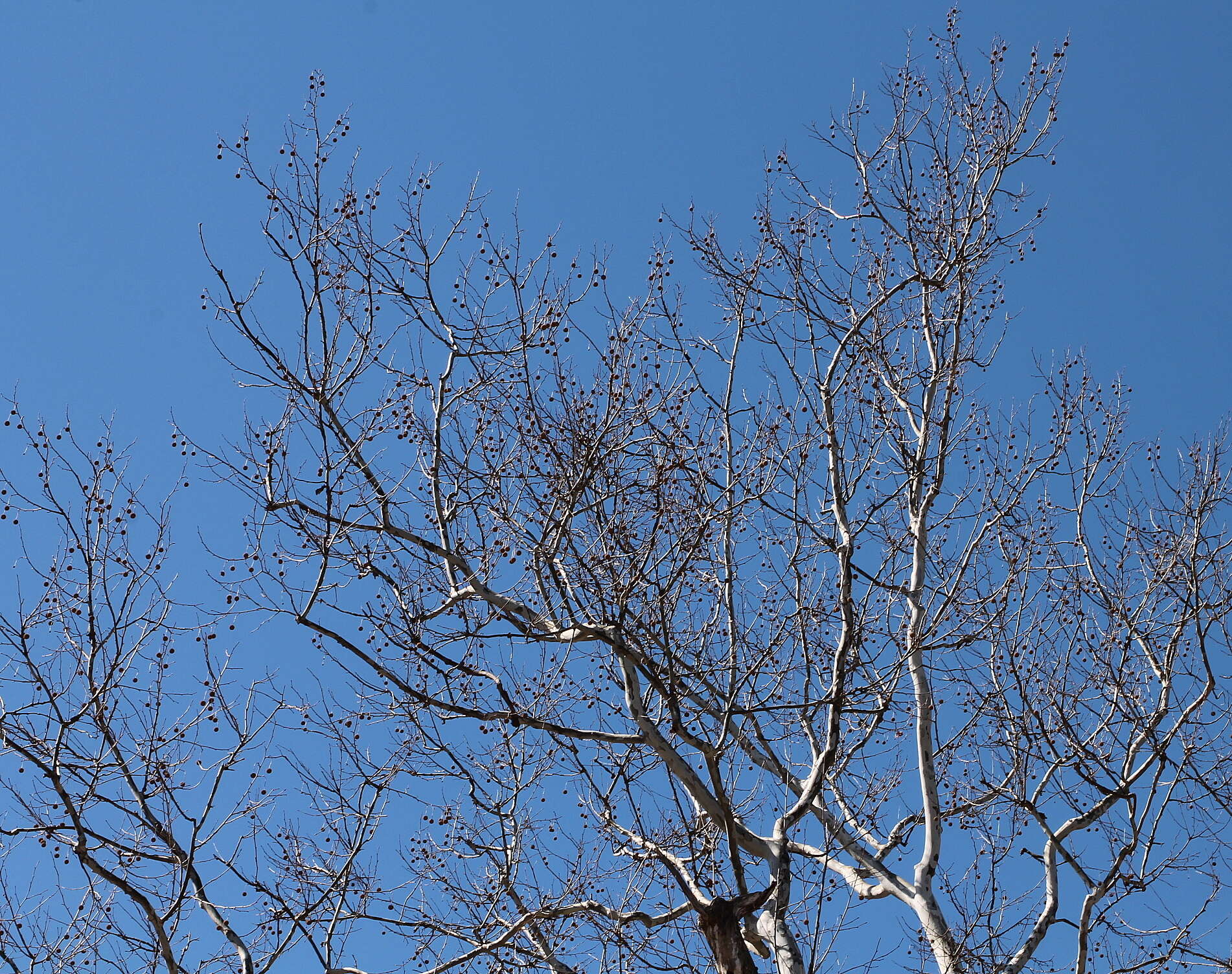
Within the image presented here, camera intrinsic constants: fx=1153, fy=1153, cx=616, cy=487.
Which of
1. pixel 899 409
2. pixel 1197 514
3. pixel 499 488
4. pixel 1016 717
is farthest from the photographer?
pixel 899 409

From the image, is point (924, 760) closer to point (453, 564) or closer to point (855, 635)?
point (855, 635)

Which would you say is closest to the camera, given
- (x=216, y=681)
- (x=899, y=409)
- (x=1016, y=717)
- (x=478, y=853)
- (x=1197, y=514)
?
(x=216, y=681)

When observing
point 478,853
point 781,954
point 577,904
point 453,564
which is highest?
point 453,564

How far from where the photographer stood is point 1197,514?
7.93 meters

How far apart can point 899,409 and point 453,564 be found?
4.20 m

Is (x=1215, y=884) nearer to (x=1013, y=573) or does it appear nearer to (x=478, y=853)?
(x=1013, y=573)

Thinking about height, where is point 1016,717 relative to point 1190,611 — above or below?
below

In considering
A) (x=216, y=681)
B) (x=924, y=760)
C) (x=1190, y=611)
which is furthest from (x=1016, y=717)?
(x=216, y=681)

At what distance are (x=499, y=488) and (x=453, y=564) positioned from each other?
470 mm

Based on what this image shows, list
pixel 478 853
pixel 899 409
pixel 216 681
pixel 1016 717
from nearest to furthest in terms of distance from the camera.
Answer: pixel 216 681 → pixel 478 853 → pixel 1016 717 → pixel 899 409

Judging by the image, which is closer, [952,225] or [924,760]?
[924,760]

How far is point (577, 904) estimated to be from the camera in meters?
6.24

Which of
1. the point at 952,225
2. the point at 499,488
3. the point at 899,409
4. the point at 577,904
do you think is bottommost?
the point at 577,904

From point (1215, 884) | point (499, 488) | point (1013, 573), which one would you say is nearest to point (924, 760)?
point (1013, 573)
